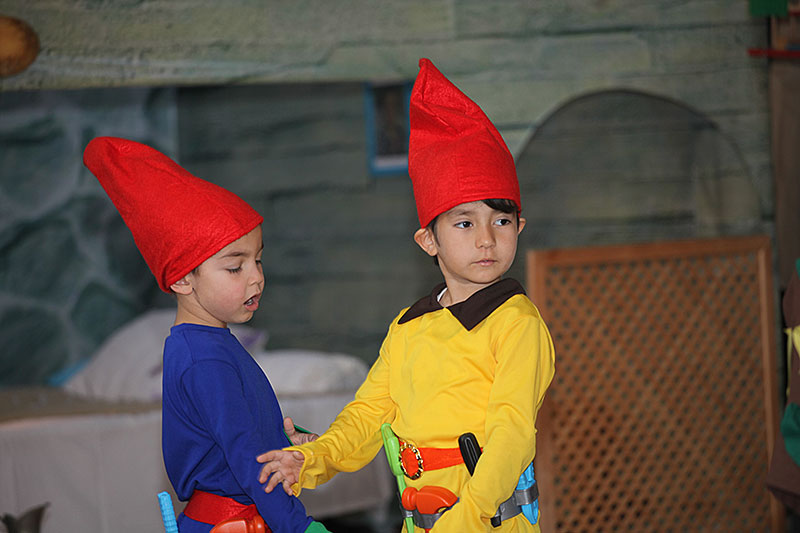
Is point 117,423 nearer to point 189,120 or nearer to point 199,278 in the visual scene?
point 199,278

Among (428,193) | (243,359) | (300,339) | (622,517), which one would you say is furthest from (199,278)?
(300,339)

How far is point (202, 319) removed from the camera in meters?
1.60

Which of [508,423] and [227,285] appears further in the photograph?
[227,285]

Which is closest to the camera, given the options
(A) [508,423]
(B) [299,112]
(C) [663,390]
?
(A) [508,423]

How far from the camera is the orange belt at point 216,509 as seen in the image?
153 centimetres

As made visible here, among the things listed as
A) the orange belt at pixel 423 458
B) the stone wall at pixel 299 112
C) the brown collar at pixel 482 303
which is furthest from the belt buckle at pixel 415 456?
the stone wall at pixel 299 112

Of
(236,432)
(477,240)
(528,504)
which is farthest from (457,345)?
(236,432)

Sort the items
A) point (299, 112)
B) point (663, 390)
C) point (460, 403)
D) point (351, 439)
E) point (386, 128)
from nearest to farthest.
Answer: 1. point (460, 403)
2. point (351, 439)
3. point (663, 390)
4. point (386, 128)
5. point (299, 112)

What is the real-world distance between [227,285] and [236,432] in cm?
26

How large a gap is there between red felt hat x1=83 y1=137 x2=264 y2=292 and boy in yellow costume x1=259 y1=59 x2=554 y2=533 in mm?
357

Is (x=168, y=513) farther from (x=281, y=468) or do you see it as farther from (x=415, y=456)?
(x=415, y=456)

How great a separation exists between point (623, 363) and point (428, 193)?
1321mm

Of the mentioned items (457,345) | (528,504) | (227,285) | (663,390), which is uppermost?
(227,285)

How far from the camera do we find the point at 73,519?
2643 mm
